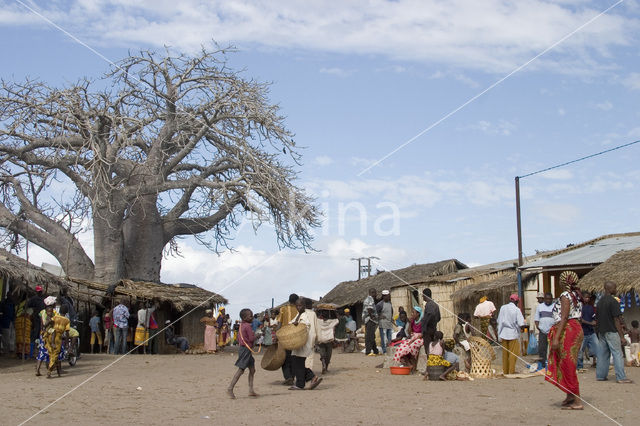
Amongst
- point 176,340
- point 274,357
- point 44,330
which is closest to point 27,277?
point 44,330

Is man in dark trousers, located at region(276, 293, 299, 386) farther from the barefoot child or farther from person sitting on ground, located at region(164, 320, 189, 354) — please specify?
person sitting on ground, located at region(164, 320, 189, 354)

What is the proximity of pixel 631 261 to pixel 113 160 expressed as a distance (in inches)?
555

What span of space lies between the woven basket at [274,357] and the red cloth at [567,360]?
4.05 meters

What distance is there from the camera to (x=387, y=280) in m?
32.6

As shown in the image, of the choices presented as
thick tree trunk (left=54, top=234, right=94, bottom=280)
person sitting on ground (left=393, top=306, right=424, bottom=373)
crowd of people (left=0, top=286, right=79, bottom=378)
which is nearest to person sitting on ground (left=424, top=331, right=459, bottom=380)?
person sitting on ground (left=393, top=306, right=424, bottom=373)

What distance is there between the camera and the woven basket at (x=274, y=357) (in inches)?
433

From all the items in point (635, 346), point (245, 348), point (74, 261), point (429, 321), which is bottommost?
point (635, 346)

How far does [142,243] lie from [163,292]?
2.99 metres

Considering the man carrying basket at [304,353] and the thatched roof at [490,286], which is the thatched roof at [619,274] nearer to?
the thatched roof at [490,286]

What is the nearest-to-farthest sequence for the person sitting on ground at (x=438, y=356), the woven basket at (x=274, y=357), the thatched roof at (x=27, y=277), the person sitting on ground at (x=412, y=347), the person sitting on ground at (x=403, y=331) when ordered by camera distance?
the woven basket at (x=274, y=357), the person sitting on ground at (x=438, y=356), the person sitting on ground at (x=412, y=347), the person sitting on ground at (x=403, y=331), the thatched roof at (x=27, y=277)

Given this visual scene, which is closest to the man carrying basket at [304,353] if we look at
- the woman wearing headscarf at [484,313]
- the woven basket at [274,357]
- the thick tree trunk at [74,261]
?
the woven basket at [274,357]

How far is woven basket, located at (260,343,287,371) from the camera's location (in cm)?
1101

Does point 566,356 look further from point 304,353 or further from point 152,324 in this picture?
point 152,324

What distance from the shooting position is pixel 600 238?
24.3m
